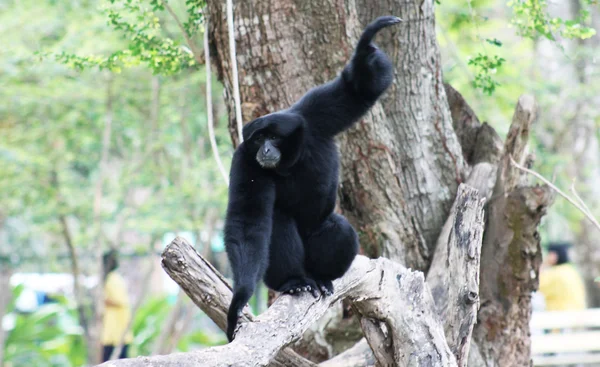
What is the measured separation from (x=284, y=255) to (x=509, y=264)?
1.83 meters

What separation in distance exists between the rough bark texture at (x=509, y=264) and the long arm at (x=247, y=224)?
6.18ft

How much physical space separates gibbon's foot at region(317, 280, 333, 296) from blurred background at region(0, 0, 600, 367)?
4.10 metres

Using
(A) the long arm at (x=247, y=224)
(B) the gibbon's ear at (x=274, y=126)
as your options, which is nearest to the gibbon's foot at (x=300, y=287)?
(A) the long arm at (x=247, y=224)

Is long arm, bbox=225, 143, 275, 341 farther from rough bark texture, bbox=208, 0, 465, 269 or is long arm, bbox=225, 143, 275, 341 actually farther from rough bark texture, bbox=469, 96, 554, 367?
rough bark texture, bbox=469, 96, 554, 367

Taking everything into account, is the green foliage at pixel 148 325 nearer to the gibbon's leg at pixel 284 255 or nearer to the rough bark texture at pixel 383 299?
the gibbon's leg at pixel 284 255

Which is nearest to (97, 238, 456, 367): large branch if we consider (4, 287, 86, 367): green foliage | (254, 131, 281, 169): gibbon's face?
(254, 131, 281, 169): gibbon's face

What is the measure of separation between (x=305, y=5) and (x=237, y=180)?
157cm

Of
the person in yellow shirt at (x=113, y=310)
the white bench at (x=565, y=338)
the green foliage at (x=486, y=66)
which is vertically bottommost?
the white bench at (x=565, y=338)

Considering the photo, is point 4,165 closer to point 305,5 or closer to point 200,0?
point 200,0

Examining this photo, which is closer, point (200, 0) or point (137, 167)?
point (200, 0)

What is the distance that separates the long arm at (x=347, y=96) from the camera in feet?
13.0

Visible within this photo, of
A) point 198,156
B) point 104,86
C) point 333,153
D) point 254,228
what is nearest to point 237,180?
point 254,228

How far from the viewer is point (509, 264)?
15.9ft

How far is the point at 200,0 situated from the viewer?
4.89m
